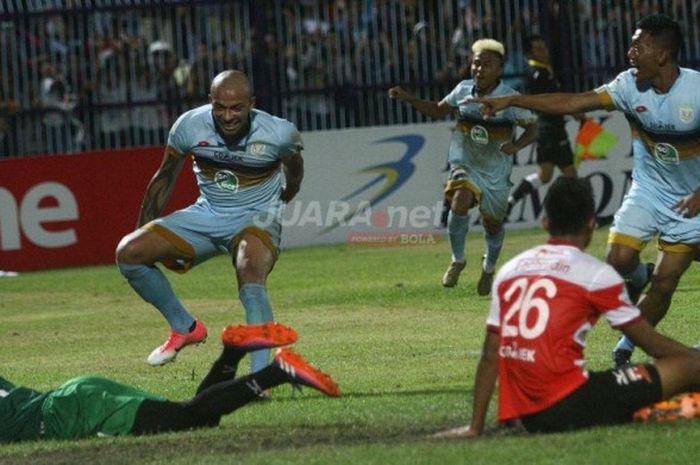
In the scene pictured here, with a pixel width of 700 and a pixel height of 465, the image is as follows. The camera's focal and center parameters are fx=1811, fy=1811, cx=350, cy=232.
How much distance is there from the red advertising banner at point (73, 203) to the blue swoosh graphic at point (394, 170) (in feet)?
7.86

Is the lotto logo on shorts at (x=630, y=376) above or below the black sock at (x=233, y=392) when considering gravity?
above

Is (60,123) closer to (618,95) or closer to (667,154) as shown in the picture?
(618,95)

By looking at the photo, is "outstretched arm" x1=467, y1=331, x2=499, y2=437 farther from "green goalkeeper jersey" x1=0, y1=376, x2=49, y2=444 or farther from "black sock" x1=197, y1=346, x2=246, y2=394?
"green goalkeeper jersey" x1=0, y1=376, x2=49, y2=444

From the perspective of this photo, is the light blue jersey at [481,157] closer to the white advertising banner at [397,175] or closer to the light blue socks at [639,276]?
the light blue socks at [639,276]

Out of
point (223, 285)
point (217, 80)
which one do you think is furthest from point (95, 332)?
point (217, 80)

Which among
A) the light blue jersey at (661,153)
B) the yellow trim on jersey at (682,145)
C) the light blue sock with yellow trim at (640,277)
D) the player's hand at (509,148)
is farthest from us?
the player's hand at (509,148)

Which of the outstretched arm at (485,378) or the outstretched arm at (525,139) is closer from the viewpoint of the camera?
the outstretched arm at (485,378)

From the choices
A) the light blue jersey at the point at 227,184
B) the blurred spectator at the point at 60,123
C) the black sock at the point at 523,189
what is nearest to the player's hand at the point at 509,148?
the light blue jersey at the point at 227,184

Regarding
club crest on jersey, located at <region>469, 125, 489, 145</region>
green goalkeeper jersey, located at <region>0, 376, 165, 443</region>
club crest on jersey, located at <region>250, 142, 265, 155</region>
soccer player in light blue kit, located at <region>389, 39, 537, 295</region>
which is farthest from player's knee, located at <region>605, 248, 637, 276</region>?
club crest on jersey, located at <region>469, 125, 489, 145</region>

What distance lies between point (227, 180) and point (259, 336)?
2.51m

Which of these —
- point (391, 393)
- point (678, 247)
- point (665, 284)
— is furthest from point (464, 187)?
point (391, 393)

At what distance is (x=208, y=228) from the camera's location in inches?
488

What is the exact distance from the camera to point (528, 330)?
8945 mm

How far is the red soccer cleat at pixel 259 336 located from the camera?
10.1m
